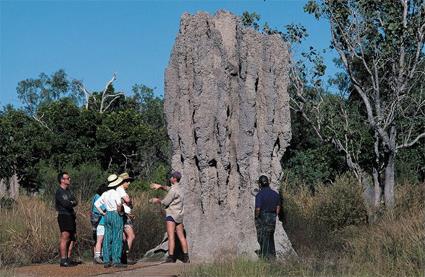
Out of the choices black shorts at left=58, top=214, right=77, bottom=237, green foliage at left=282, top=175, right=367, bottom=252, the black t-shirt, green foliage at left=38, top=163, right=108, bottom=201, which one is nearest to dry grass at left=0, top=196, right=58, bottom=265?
black shorts at left=58, top=214, right=77, bottom=237

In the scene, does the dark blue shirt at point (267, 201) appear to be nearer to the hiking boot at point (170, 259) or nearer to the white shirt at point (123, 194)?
the hiking boot at point (170, 259)

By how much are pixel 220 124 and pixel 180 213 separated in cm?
207

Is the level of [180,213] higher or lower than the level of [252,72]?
lower

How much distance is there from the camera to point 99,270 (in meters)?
13.1

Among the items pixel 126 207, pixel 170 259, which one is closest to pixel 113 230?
pixel 126 207

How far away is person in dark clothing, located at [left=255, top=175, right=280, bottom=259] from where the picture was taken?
1387 centimetres

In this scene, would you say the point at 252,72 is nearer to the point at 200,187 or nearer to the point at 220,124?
the point at 220,124

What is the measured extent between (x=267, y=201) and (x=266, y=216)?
0.28m

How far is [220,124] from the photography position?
15.1m

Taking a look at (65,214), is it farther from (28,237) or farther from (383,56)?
(383,56)

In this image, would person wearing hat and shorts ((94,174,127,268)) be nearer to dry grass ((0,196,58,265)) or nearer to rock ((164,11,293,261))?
rock ((164,11,293,261))

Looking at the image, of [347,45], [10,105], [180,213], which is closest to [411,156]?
[347,45]

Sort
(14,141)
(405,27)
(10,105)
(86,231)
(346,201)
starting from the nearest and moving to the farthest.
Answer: (86,231), (346,201), (405,27), (14,141), (10,105)

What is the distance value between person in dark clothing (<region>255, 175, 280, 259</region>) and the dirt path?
1.61m
